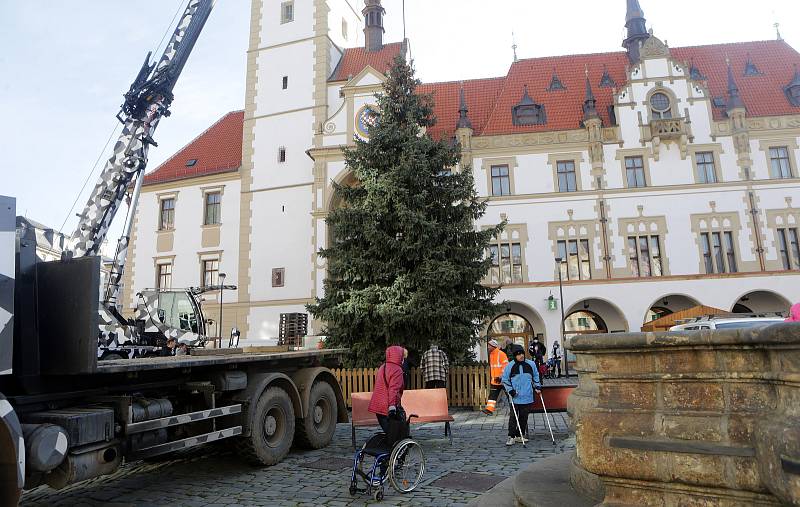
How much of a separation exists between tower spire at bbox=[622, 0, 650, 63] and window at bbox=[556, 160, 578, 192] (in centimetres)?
939

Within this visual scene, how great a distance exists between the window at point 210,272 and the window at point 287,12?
1493cm

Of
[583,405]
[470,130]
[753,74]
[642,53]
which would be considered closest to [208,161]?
[470,130]

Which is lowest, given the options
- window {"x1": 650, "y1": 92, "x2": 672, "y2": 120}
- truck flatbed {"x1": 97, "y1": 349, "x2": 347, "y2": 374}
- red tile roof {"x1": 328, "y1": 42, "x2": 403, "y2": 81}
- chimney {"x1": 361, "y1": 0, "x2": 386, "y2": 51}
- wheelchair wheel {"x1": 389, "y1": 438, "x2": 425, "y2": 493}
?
wheelchair wheel {"x1": 389, "y1": 438, "x2": 425, "y2": 493}

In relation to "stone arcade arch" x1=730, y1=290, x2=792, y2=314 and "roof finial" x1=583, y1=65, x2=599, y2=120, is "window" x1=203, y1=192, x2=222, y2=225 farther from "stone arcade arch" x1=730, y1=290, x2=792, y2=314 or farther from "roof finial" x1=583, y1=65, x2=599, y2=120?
"stone arcade arch" x1=730, y1=290, x2=792, y2=314

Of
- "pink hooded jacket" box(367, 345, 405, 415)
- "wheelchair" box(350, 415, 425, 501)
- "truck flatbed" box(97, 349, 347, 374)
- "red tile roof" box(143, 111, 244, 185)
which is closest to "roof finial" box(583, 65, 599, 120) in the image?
"red tile roof" box(143, 111, 244, 185)

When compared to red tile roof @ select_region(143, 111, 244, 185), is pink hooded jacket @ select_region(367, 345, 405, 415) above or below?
below

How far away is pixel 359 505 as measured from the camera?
576 cm

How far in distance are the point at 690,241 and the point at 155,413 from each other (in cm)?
2606

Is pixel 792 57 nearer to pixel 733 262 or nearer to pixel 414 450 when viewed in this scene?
pixel 733 262

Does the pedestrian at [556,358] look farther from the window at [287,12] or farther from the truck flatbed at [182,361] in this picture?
the window at [287,12]

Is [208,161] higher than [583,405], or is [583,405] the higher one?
[208,161]

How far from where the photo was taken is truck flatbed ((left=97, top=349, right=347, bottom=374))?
5.30m

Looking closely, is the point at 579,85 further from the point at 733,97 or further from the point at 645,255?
the point at 645,255

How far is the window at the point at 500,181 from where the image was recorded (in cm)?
2772
